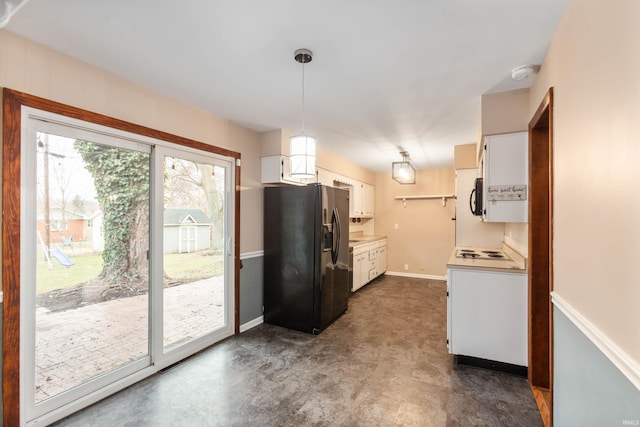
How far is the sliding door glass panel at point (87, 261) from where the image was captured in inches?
78.1

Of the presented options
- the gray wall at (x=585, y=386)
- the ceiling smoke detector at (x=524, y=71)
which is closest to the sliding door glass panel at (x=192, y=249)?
the ceiling smoke detector at (x=524, y=71)

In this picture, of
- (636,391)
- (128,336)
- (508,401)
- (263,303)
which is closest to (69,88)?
(128,336)

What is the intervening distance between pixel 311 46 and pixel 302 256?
2.31 meters

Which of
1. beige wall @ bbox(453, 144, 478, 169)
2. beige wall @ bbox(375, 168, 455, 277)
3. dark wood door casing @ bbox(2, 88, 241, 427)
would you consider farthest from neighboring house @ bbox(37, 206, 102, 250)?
beige wall @ bbox(375, 168, 455, 277)

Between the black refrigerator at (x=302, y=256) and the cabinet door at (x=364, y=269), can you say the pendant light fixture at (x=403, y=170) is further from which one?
the cabinet door at (x=364, y=269)

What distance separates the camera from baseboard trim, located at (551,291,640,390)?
873 mm

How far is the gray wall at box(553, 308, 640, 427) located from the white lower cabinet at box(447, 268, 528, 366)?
2.78 feet

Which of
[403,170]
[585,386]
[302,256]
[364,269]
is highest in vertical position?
[403,170]

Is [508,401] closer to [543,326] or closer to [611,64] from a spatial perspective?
[543,326]

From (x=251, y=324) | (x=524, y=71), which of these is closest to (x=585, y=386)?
(x=524, y=71)

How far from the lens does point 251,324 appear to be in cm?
363

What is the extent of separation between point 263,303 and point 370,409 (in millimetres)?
2057

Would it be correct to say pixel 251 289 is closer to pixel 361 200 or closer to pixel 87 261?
pixel 87 261

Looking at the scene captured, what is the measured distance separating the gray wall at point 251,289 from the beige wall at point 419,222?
391cm
